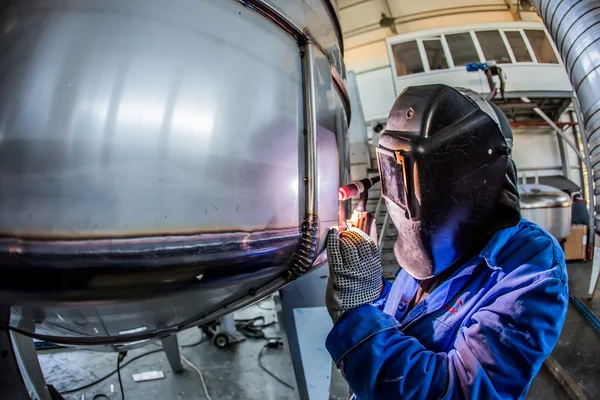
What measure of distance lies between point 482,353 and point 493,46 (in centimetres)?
442

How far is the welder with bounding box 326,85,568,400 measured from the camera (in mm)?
594

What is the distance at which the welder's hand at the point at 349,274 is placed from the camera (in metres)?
0.78

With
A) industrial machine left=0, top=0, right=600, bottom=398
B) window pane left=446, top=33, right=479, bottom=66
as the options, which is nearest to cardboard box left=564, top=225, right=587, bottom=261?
window pane left=446, top=33, right=479, bottom=66

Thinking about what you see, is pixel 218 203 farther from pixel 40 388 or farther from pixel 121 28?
pixel 40 388

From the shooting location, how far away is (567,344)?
2.40 metres

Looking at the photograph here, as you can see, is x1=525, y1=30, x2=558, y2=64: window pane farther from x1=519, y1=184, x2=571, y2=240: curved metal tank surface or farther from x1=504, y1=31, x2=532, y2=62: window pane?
x1=519, y1=184, x2=571, y2=240: curved metal tank surface

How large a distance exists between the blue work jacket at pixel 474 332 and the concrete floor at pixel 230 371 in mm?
1453

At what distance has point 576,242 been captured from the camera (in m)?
3.83

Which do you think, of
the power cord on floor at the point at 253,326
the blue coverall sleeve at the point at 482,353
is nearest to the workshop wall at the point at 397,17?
the power cord on floor at the point at 253,326

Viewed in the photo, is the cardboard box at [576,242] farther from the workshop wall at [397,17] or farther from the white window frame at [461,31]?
the workshop wall at [397,17]

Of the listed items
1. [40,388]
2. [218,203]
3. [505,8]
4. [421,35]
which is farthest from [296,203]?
[505,8]

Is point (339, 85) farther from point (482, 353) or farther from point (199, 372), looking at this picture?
point (199, 372)

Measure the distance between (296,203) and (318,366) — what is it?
1225mm

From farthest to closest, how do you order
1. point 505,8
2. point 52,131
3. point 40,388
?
1. point 505,8
2. point 40,388
3. point 52,131
